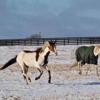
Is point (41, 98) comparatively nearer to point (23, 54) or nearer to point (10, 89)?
point (10, 89)

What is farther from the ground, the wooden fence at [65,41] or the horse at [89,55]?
the wooden fence at [65,41]

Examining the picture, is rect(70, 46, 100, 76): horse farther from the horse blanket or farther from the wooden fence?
the wooden fence

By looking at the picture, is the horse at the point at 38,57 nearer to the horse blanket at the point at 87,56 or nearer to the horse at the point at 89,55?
the horse at the point at 89,55

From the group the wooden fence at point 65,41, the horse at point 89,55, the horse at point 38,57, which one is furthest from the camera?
the wooden fence at point 65,41

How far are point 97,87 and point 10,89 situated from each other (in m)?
2.95

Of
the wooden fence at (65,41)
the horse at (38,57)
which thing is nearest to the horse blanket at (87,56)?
the horse at (38,57)

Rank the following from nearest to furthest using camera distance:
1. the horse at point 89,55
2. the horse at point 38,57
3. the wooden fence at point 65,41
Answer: the horse at point 38,57 → the horse at point 89,55 → the wooden fence at point 65,41

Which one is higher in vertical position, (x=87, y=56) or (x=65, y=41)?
(x=65, y=41)

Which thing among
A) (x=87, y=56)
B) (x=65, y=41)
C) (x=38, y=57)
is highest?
(x=65, y=41)

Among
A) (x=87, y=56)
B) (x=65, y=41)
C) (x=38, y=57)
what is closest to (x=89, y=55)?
(x=87, y=56)

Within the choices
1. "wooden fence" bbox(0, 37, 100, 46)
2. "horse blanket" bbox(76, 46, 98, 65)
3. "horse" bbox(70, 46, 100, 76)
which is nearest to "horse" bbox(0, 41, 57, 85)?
"horse" bbox(70, 46, 100, 76)

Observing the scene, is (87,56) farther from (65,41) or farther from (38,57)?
(65,41)

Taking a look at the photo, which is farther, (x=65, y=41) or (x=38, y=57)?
(x=65, y=41)

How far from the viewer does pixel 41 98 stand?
10.5 m
